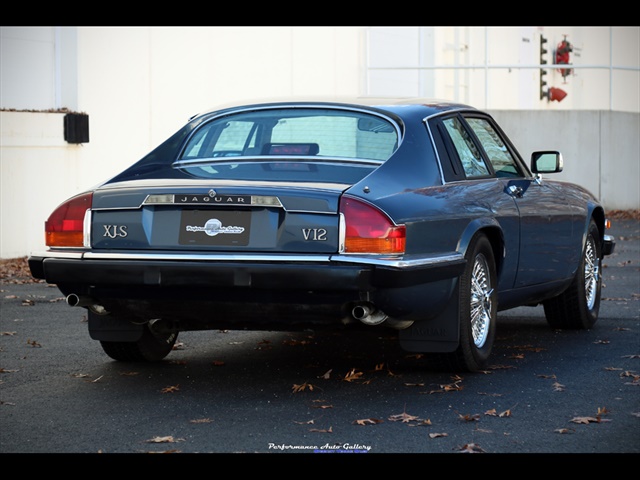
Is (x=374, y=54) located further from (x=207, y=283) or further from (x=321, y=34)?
(x=207, y=283)

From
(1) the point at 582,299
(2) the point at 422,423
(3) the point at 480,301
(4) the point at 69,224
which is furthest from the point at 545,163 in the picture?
(4) the point at 69,224

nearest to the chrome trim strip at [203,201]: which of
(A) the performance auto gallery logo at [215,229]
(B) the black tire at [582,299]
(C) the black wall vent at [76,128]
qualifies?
(A) the performance auto gallery logo at [215,229]

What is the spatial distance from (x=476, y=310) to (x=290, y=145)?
1457 millimetres

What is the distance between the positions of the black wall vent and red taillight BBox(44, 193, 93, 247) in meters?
8.65

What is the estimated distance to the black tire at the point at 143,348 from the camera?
24.8ft

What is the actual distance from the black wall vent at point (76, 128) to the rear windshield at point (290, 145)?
25.9ft

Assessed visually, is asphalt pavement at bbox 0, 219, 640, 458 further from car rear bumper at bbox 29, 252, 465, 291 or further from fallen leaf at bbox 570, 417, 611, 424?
car rear bumper at bbox 29, 252, 465, 291

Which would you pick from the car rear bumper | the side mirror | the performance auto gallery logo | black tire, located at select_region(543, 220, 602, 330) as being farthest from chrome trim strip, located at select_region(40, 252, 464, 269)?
black tire, located at select_region(543, 220, 602, 330)

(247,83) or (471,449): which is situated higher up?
(247,83)

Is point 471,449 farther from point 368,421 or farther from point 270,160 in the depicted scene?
point 270,160

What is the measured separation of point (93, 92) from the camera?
15.8m

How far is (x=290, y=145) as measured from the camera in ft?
23.7
